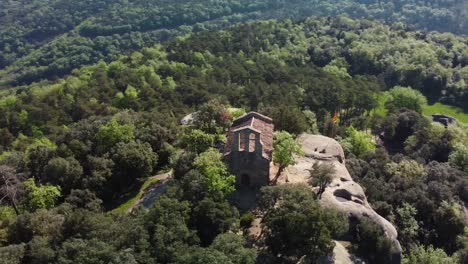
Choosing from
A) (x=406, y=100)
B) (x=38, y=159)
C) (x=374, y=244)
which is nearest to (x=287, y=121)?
(x=374, y=244)

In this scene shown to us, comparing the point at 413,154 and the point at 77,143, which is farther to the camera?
the point at 413,154

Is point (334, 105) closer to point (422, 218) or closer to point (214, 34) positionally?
point (422, 218)

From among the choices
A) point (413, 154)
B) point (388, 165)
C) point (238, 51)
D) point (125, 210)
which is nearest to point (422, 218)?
point (388, 165)

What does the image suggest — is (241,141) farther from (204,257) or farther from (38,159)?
(38,159)

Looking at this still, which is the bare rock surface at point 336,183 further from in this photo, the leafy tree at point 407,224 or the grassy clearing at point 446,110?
the grassy clearing at point 446,110

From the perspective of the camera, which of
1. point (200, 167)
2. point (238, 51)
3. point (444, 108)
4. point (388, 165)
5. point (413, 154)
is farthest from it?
point (238, 51)

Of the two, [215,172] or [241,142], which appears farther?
[241,142]

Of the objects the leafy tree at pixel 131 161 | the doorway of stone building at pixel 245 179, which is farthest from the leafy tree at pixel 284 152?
the leafy tree at pixel 131 161
